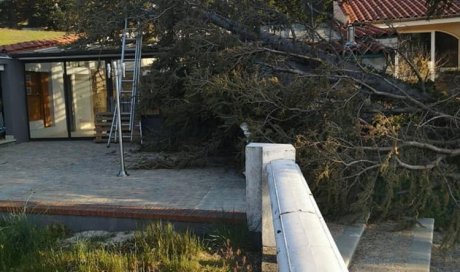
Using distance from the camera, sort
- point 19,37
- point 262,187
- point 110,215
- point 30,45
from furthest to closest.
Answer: point 19,37, point 30,45, point 110,215, point 262,187

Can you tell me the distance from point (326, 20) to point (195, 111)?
3.00 m

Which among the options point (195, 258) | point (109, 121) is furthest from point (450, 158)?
point (109, 121)

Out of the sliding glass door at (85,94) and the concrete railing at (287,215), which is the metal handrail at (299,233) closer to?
the concrete railing at (287,215)

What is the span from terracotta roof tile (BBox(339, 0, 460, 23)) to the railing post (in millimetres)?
13215

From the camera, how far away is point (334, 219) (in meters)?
5.92

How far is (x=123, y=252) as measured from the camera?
493 centimetres

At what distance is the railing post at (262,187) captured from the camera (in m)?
4.55

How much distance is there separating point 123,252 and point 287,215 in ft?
8.56

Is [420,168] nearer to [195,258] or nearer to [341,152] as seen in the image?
[341,152]

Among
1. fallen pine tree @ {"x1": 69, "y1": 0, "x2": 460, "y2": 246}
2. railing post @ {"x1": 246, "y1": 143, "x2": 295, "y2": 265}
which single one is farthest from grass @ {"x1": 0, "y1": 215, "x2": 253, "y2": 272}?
fallen pine tree @ {"x1": 69, "y1": 0, "x2": 460, "y2": 246}

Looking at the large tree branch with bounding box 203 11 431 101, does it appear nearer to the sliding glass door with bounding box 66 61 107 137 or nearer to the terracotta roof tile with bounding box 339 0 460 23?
the sliding glass door with bounding box 66 61 107 137

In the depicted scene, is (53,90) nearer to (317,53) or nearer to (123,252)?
(317,53)

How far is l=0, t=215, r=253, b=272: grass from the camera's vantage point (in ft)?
14.8

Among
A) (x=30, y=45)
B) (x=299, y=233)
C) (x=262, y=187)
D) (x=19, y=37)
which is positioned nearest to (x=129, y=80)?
(x=30, y=45)
